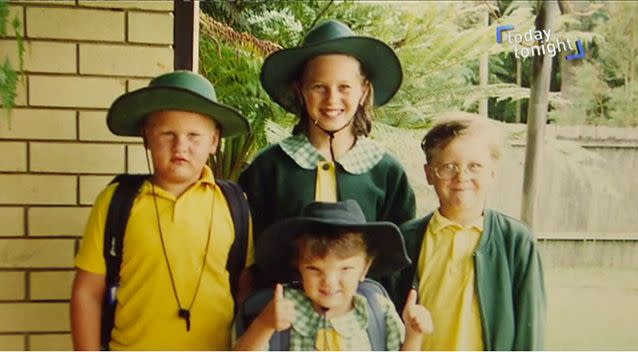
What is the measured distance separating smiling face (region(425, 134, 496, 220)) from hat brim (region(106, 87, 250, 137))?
0.57 meters

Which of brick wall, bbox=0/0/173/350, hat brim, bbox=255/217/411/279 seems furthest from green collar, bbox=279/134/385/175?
brick wall, bbox=0/0/173/350

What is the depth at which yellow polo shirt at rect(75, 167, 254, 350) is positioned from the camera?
1.84 metres

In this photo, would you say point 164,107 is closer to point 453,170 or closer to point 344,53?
point 344,53

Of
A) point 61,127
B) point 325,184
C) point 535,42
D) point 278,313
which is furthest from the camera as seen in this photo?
point 535,42

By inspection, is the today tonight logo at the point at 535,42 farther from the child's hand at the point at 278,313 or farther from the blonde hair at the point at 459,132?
the child's hand at the point at 278,313

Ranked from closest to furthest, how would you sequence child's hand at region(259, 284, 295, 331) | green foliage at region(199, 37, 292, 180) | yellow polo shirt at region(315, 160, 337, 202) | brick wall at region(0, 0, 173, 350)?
child's hand at region(259, 284, 295, 331), yellow polo shirt at region(315, 160, 337, 202), brick wall at region(0, 0, 173, 350), green foliage at region(199, 37, 292, 180)

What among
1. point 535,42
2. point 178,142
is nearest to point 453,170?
point 178,142

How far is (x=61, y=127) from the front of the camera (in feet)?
7.25

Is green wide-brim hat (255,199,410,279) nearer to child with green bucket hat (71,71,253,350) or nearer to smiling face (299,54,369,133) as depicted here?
child with green bucket hat (71,71,253,350)

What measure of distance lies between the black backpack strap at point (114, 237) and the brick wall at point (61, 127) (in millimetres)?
376

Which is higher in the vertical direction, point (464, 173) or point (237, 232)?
point (464, 173)

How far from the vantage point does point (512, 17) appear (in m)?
3.82

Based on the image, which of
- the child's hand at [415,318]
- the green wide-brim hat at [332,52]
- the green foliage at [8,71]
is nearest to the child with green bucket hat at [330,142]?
the green wide-brim hat at [332,52]

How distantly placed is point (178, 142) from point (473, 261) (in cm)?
87
